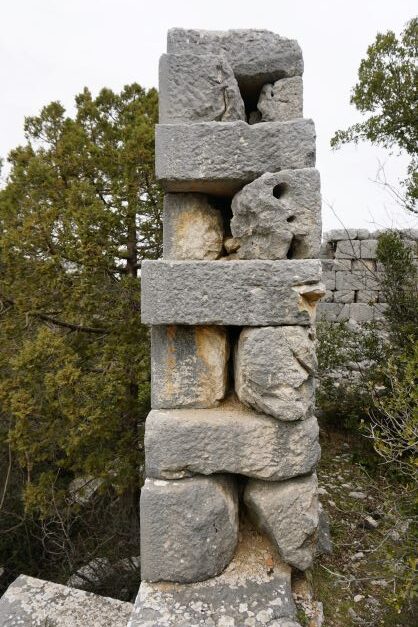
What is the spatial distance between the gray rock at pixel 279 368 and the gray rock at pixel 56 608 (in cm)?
161

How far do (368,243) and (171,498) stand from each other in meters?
6.45

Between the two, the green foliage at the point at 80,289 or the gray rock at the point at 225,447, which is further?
the green foliage at the point at 80,289

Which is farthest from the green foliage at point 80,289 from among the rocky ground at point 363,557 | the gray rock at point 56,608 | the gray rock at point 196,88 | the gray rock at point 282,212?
the gray rock at point 282,212

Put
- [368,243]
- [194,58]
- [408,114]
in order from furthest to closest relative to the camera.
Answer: [368,243] → [408,114] → [194,58]

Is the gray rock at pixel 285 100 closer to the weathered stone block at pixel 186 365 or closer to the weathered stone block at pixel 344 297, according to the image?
the weathered stone block at pixel 186 365

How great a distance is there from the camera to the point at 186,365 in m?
2.29

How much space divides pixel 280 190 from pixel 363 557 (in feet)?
7.48

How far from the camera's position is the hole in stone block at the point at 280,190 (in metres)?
2.20

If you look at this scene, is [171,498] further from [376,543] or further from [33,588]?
[376,543]

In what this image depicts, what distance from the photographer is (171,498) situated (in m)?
2.14

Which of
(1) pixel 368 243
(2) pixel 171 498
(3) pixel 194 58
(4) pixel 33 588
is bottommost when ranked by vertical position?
(4) pixel 33 588

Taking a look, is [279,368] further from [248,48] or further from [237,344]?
[248,48]

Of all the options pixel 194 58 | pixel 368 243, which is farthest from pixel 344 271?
pixel 194 58

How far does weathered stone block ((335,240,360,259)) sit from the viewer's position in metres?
7.58
